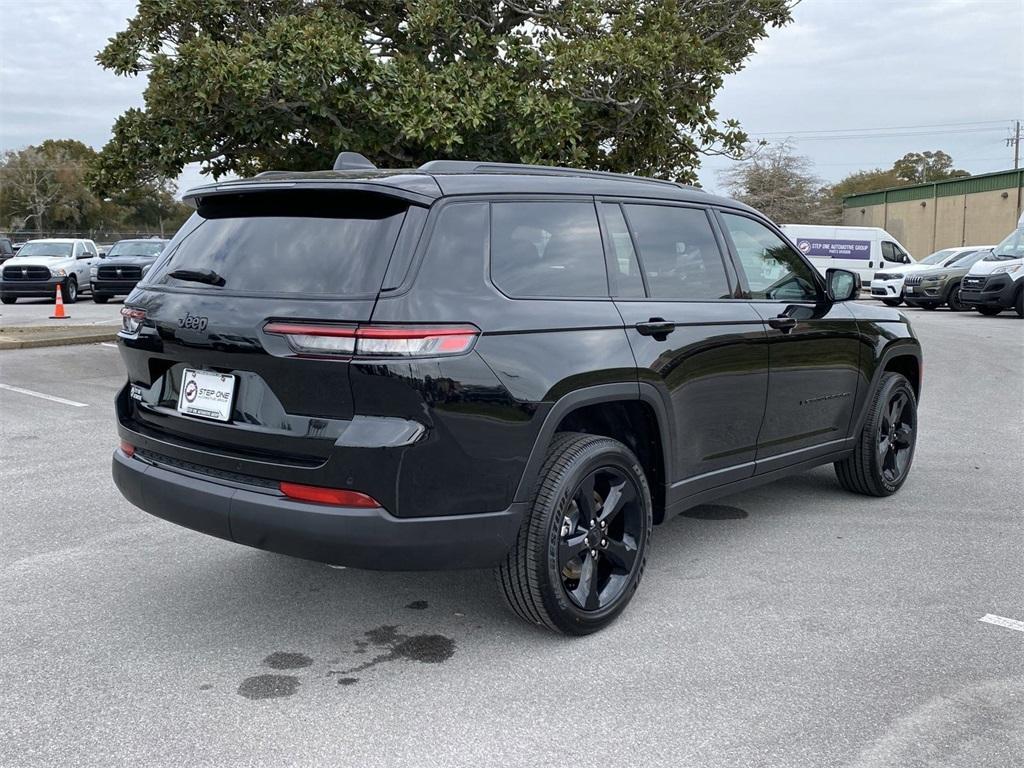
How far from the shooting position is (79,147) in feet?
320

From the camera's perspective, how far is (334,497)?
129 inches

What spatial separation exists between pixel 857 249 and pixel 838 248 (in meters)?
0.69

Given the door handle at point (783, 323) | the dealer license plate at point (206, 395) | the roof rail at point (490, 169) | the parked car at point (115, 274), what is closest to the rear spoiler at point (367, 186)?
the roof rail at point (490, 169)

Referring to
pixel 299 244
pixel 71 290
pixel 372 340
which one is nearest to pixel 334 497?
pixel 372 340

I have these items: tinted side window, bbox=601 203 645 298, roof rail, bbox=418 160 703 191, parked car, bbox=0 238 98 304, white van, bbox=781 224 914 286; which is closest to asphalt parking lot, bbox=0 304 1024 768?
tinted side window, bbox=601 203 645 298

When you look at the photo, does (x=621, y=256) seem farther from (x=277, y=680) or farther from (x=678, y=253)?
(x=277, y=680)

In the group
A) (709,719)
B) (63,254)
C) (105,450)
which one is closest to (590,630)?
(709,719)

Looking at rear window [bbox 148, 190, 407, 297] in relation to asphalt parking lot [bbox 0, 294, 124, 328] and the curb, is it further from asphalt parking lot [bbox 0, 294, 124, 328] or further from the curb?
Answer: asphalt parking lot [bbox 0, 294, 124, 328]

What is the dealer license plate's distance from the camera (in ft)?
11.5

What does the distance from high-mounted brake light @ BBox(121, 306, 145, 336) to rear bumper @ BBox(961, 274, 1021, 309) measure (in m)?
21.3

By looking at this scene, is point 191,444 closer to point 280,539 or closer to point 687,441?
point 280,539

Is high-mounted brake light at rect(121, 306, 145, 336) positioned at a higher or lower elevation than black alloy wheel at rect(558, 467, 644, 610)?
higher

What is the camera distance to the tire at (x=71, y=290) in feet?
84.0

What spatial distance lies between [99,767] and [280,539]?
2.87ft
